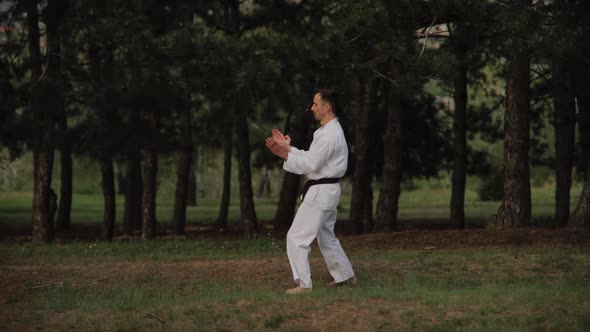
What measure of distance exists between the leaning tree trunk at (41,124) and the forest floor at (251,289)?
19.2 feet

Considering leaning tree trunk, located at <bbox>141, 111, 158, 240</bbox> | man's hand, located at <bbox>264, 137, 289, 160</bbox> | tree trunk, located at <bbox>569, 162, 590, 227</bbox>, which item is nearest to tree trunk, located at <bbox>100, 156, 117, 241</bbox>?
leaning tree trunk, located at <bbox>141, 111, 158, 240</bbox>

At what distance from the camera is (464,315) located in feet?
33.4

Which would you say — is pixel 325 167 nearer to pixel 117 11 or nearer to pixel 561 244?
pixel 561 244

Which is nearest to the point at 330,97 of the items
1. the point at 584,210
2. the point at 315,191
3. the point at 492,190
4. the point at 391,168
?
the point at 315,191

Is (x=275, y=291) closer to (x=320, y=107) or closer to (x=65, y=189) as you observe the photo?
(x=320, y=107)

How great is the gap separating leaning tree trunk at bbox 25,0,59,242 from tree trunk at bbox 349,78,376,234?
22.2 ft

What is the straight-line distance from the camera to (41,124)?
22.5 m

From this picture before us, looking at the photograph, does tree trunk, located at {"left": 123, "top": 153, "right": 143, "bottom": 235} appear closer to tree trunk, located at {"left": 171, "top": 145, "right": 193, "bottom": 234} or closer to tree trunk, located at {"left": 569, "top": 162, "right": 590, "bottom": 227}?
tree trunk, located at {"left": 171, "top": 145, "right": 193, "bottom": 234}

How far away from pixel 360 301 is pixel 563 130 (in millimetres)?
18373

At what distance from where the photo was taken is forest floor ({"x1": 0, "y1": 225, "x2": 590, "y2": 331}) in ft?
33.2

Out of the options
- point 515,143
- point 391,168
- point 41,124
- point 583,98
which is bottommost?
point 391,168

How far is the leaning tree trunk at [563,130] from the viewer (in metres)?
27.5

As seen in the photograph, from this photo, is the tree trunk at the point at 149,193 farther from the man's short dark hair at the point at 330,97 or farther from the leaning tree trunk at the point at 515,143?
the man's short dark hair at the point at 330,97

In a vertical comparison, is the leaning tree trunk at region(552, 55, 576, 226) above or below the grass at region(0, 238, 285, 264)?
above
